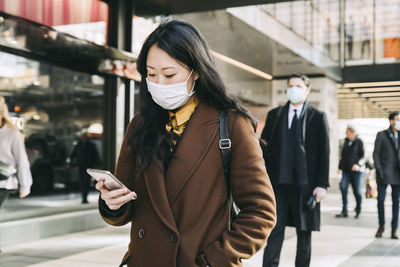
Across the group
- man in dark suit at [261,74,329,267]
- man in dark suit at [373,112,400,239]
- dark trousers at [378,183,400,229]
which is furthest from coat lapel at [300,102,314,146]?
dark trousers at [378,183,400,229]

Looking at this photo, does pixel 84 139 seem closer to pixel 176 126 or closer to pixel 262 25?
pixel 262 25

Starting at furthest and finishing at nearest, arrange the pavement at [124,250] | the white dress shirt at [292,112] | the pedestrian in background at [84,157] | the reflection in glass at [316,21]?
the reflection in glass at [316,21] < the pedestrian in background at [84,157] < the pavement at [124,250] < the white dress shirt at [292,112]

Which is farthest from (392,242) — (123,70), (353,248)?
(123,70)

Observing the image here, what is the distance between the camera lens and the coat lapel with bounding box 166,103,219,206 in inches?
73.2

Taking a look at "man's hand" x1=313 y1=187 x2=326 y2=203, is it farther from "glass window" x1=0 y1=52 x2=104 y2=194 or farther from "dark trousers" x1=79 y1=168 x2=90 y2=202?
"dark trousers" x1=79 y1=168 x2=90 y2=202

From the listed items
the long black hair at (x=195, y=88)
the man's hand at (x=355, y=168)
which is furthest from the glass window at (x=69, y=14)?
the long black hair at (x=195, y=88)

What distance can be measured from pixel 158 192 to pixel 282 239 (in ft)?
10.5

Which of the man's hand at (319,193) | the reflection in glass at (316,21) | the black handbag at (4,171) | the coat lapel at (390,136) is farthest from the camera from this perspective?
the reflection in glass at (316,21)

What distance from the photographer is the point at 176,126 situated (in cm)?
202

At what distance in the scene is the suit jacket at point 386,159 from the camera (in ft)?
26.6

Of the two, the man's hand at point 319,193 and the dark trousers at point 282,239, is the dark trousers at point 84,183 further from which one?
the man's hand at point 319,193

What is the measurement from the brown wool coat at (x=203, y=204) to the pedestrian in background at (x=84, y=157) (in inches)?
302

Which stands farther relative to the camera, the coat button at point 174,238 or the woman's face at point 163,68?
the woman's face at point 163,68

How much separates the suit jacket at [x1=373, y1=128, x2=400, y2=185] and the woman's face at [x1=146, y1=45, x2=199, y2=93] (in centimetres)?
683
